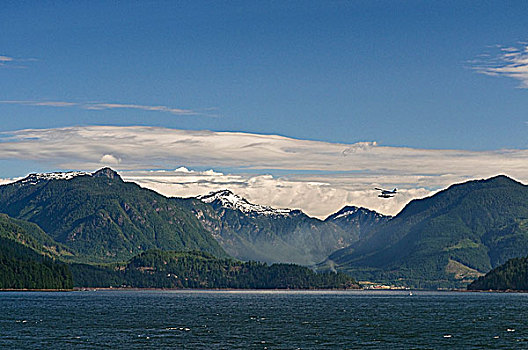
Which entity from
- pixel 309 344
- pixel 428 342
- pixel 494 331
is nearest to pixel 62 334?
pixel 309 344

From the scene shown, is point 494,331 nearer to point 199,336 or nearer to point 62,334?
point 199,336

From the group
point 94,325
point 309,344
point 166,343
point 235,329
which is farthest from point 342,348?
point 94,325

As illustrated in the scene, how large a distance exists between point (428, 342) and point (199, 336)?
44789mm

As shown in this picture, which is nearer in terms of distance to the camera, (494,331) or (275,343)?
(275,343)

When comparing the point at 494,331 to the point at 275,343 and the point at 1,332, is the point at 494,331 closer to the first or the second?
the point at 275,343

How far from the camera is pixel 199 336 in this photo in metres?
156

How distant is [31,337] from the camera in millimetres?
149625

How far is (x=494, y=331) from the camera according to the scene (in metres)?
174

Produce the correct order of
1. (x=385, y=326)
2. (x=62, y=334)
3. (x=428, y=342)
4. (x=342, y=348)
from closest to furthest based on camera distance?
(x=342, y=348) → (x=428, y=342) → (x=62, y=334) → (x=385, y=326)

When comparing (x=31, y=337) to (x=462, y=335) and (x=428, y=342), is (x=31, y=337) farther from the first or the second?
(x=462, y=335)

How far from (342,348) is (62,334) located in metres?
58.5

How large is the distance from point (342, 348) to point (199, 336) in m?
32.7

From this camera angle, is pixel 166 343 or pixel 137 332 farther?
pixel 137 332

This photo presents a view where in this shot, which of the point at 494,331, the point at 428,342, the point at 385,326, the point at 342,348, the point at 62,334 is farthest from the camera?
the point at 385,326
